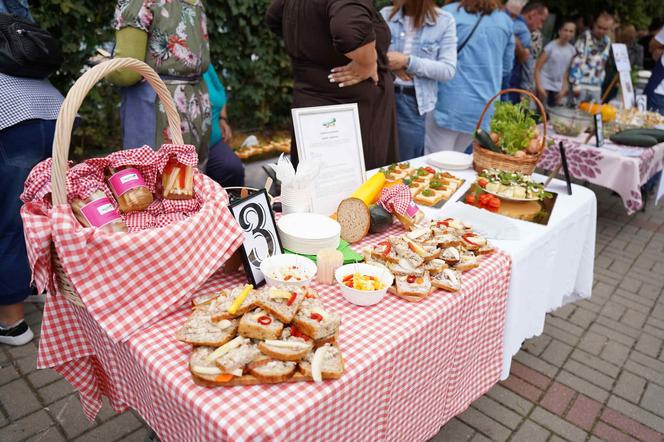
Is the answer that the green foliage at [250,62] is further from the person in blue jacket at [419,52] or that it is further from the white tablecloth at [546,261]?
the white tablecloth at [546,261]

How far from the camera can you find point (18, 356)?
8.50ft

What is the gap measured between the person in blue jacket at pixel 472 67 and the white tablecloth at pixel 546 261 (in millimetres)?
1482

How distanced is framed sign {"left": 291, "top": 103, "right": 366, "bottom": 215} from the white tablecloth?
1.38 ft

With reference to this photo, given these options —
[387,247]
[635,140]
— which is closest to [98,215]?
[387,247]

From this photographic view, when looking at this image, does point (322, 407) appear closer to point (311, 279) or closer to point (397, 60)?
point (311, 279)

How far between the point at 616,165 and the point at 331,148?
9.37 feet

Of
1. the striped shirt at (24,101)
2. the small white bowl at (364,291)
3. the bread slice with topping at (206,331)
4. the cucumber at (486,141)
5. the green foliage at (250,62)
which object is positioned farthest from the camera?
the green foliage at (250,62)

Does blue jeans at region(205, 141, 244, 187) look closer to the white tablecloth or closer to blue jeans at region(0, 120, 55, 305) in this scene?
blue jeans at region(0, 120, 55, 305)

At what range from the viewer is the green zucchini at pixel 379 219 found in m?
1.92

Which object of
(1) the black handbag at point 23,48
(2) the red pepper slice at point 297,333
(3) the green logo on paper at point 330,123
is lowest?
(2) the red pepper slice at point 297,333

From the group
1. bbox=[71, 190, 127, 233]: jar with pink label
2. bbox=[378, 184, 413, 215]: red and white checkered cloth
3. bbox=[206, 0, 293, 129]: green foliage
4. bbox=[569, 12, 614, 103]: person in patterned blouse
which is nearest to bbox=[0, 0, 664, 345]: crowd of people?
bbox=[378, 184, 413, 215]: red and white checkered cloth

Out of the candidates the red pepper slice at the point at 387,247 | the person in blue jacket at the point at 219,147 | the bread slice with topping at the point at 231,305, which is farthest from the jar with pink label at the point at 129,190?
the person in blue jacket at the point at 219,147

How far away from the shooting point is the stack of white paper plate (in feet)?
5.49

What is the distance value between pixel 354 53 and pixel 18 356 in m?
2.44
